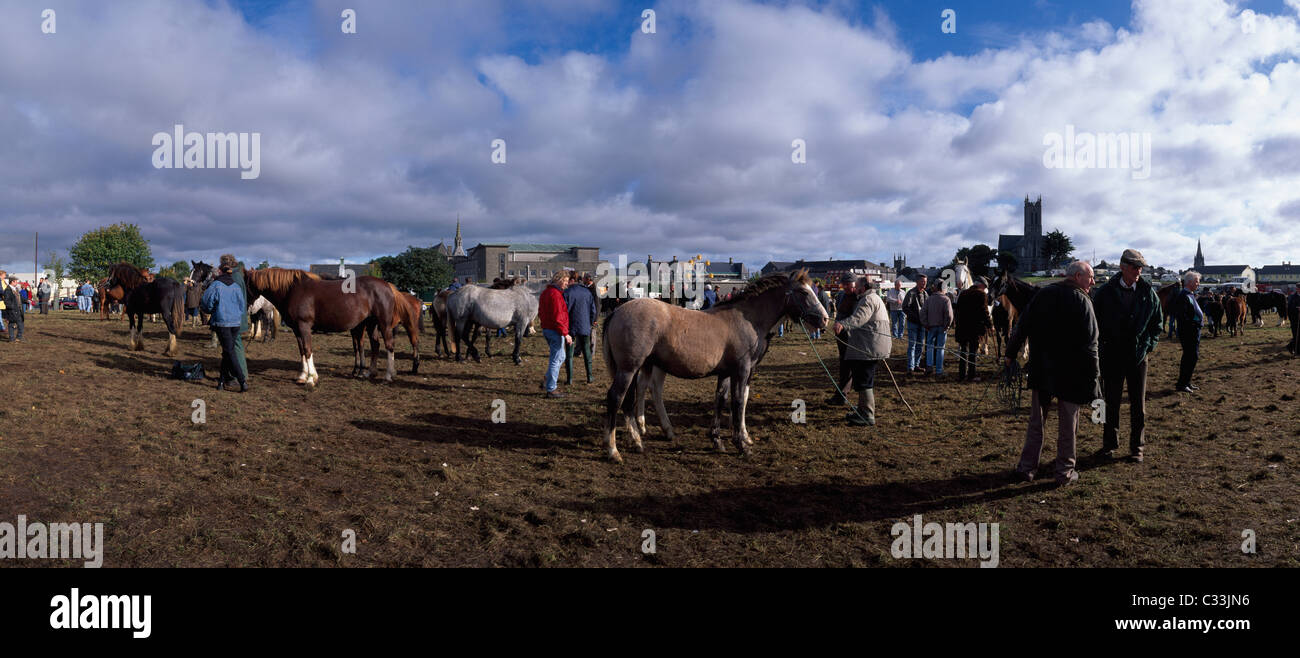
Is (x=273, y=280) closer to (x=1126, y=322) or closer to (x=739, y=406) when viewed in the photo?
(x=739, y=406)

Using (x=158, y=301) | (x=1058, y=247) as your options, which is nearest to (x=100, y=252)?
(x=158, y=301)

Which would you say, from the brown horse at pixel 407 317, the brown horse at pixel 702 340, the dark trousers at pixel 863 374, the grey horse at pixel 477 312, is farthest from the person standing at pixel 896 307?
the brown horse at pixel 407 317

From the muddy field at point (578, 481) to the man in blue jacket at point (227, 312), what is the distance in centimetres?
58

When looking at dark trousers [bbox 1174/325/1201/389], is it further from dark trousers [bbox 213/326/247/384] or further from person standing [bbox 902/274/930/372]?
dark trousers [bbox 213/326/247/384]

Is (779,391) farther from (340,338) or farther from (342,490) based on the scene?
(340,338)

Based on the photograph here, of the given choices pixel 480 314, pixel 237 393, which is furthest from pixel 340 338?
pixel 237 393

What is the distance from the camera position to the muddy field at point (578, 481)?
4.75 metres

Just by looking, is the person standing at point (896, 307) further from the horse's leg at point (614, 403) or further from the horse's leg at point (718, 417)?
the horse's leg at point (614, 403)

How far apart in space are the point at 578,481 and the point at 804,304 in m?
3.52

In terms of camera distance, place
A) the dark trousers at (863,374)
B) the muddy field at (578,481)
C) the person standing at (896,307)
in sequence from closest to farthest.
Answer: the muddy field at (578,481) < the dark trousers at (863,374) < the person standing at (896,307)

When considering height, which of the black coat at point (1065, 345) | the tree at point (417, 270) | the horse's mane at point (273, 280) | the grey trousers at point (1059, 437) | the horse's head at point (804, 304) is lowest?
the grey trousers at point (1059, 437)

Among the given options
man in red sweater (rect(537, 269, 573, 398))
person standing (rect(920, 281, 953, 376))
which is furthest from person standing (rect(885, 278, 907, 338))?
man in red sweater (rect(537, 269, 573, 398))

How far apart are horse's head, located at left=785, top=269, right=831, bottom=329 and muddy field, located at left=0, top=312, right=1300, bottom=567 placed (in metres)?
1.69

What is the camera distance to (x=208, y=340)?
19125 millimetres
